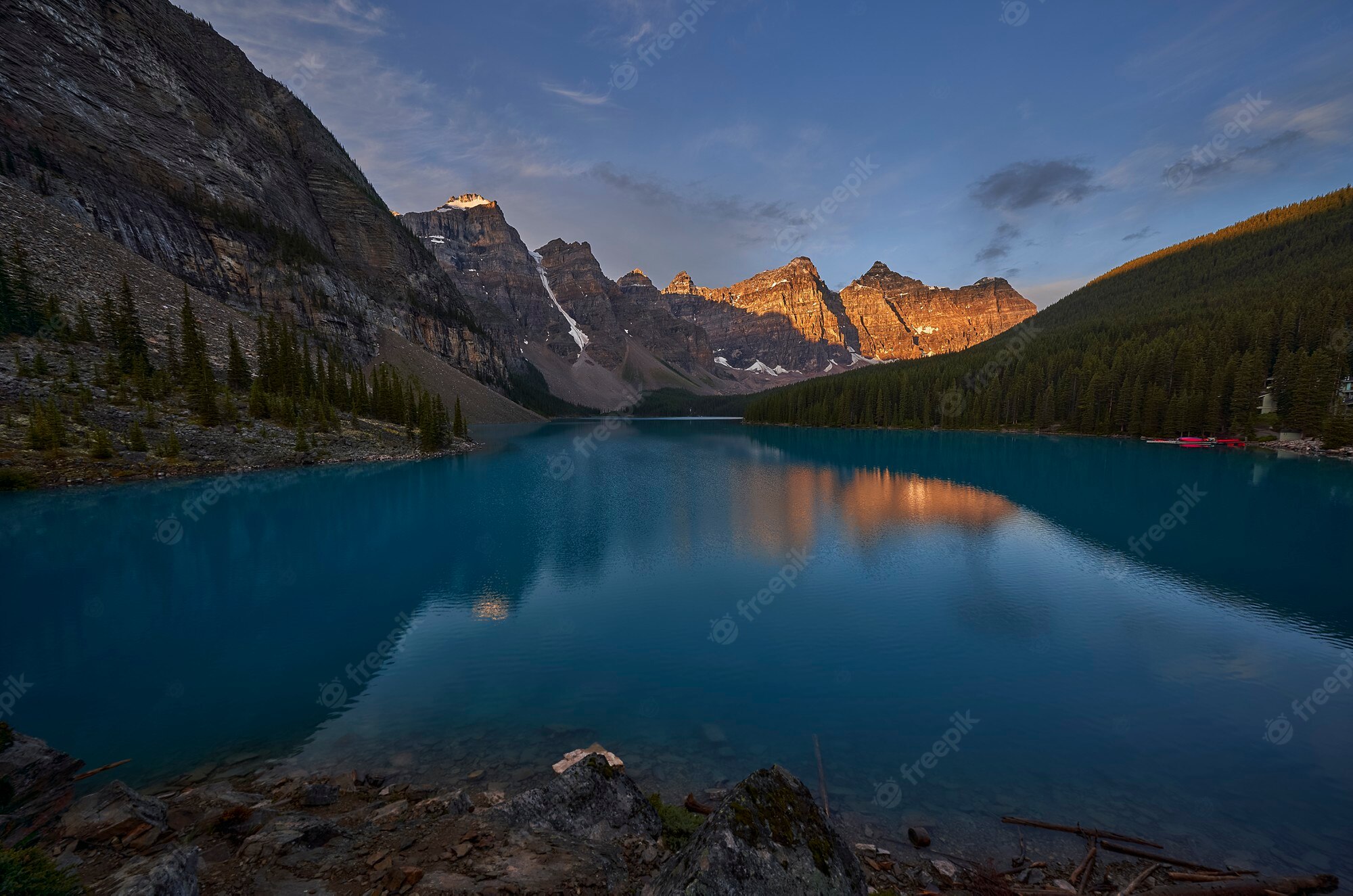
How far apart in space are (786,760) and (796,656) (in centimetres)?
600

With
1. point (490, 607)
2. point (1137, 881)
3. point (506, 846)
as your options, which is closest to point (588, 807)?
point (506, 846)

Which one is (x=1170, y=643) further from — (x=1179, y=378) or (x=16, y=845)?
(x=1179, y=378)

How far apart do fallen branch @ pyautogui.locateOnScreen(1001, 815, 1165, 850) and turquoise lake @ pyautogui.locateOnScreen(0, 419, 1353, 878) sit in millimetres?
490

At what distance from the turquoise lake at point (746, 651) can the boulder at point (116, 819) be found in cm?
436

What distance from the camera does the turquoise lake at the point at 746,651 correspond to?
11.5 metres

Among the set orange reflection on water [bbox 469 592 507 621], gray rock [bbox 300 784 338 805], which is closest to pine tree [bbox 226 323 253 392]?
orange reflection on water [bbox 469 592 507 621]

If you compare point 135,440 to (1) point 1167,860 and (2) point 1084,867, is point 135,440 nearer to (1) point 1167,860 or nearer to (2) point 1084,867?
(2) point 1084,867

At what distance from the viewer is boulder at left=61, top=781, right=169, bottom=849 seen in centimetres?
671

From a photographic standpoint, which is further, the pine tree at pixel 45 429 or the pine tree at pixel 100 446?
the pine tree at pixel 100 446

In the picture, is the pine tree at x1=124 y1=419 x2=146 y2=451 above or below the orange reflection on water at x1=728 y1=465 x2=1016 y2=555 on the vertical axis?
above

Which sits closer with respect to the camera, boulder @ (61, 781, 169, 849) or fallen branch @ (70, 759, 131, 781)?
boulder @ (61, 781, 169, 849)

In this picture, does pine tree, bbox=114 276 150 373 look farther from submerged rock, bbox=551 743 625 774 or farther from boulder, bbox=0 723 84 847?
submerged rock, bbox=551 743 625 774

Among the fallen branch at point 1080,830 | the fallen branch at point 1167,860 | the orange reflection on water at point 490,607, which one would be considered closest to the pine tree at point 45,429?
the orange reflection on water at point 490,607

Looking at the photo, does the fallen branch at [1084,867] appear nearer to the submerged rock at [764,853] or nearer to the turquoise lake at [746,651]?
the turquoise lake at [746,651]
